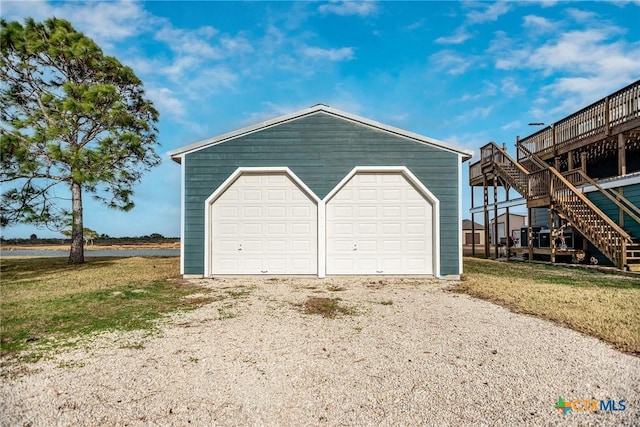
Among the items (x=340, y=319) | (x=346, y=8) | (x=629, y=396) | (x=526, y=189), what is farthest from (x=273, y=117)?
(x=526, y=189)

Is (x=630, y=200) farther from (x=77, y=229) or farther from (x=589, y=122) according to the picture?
(x=77, y=229)

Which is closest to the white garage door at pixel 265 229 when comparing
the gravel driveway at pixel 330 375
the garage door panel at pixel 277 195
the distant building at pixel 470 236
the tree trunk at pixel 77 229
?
the garage door panel at pixel 277 195

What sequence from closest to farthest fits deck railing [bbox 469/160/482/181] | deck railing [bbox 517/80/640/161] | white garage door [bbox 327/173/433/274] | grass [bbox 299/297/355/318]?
grass [bbox 299/297/355/318], white garage door [bbox 327/173/433/274], deck railing [bbox 517/80/640/161], deck railing [bbox 469/160/482/181]

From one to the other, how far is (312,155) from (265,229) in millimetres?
2264

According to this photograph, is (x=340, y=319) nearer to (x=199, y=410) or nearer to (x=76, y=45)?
(x=199, y=410)

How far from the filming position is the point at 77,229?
49.7 feet

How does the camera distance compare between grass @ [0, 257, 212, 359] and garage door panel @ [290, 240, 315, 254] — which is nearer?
grass @ [0, 257, 212, 359]

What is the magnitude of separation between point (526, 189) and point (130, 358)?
14.8m

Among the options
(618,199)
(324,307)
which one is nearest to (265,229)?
(324,307)

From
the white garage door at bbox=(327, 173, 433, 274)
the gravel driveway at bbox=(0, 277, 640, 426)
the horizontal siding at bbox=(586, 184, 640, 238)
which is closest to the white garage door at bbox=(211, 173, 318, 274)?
the white garage door at bbox=(327, 173, 433, 274)

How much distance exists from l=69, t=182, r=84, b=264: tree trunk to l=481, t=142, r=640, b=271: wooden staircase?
56.3 feet

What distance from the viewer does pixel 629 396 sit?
9.43ft

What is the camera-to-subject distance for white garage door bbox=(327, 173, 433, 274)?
9.76 meters

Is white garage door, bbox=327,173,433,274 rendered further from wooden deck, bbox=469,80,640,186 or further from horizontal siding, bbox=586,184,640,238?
wooden deck, bbox=469,80,640,186
